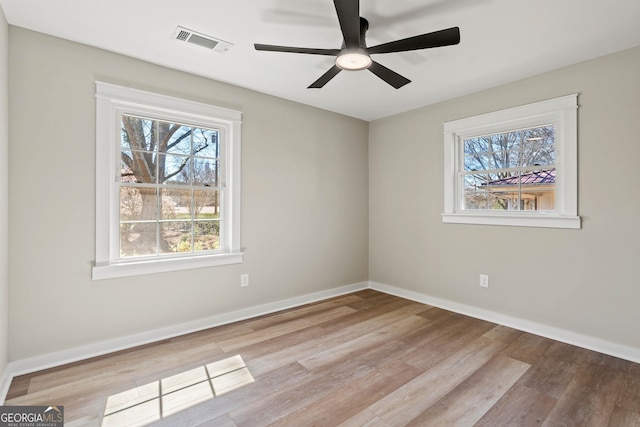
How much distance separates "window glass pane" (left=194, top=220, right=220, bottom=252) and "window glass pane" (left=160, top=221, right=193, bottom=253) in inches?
2.7

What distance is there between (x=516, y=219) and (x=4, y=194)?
426cm

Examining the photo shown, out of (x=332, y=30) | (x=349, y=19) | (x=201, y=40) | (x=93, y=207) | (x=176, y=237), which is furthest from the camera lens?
(x=176, y=237)

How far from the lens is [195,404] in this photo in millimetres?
1960

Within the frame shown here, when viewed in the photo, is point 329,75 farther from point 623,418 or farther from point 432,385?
point 623,418

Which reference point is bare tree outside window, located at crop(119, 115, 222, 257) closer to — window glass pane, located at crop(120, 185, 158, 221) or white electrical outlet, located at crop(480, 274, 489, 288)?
window glass pane, located at crop(120, 185, 158, 221)

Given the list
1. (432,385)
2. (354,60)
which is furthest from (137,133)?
(432,385)

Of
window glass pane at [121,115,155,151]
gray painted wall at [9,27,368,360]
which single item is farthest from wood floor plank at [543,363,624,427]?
window glass pane at [121,115,155,151]

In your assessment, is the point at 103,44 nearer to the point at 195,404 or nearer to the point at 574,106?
the point at 195,404

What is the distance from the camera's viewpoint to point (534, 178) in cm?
317

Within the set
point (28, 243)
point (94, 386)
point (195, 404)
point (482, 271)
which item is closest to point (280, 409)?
point (195, 404)

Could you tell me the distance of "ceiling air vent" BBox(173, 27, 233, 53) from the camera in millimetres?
2351

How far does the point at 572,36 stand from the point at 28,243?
4.30 m

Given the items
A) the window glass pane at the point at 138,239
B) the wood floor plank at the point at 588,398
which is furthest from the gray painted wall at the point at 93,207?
the wood floor plank at the point at 588,398

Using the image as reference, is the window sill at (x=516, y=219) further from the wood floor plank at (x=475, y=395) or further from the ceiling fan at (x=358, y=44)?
the ceiling fan at (x=358, y=44)
